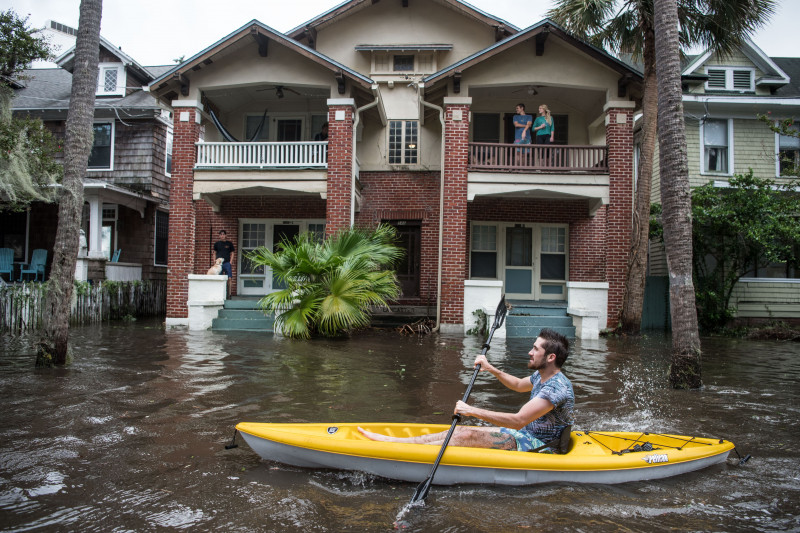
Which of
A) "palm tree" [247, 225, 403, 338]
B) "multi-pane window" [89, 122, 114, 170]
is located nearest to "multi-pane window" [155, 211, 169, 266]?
"multi-pane window" [89, 122, 114, 170]

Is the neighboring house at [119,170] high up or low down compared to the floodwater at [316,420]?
up

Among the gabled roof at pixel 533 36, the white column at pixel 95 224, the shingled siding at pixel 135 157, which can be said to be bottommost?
the white column at pixel 95 224

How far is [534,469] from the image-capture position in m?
4.18

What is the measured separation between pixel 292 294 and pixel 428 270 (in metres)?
5.26

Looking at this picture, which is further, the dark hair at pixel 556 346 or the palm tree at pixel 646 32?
the palm tree at pixel 646 32

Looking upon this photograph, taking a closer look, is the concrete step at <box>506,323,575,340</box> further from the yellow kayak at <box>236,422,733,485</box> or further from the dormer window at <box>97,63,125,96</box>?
the dormer window at <box>97,63,125,96</box>

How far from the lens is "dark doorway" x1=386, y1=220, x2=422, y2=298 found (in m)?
16.6

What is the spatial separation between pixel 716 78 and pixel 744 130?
6.37 feet

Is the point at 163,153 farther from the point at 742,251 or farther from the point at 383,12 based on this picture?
the point at 742,251

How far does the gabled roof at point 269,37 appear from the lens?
1397 centimetres

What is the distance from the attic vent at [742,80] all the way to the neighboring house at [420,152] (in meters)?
5.97

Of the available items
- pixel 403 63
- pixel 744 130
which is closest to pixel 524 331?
pixel 403 63

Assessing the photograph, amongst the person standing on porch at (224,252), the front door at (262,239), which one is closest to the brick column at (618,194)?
the front door at (262,239)

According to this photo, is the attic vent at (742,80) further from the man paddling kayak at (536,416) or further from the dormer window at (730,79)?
the man paddling kayak at (536,416)
